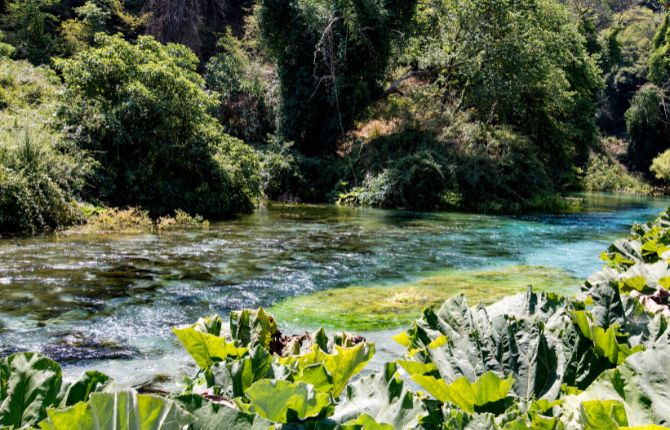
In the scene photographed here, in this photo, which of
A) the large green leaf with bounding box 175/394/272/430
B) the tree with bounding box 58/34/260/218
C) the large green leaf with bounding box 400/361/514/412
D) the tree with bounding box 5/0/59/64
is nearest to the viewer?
the large green leaf with bounding box 175/394/272/430

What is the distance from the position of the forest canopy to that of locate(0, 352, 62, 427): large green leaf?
9.88m

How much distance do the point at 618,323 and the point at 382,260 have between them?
733cm

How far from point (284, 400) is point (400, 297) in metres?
5.36

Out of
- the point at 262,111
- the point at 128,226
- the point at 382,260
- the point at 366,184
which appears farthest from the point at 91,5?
the point at 382,260

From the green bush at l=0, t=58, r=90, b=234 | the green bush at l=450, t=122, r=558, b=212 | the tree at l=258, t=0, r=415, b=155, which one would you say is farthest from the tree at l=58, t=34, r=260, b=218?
the green bush at l=450, t=122, r=558, b=212

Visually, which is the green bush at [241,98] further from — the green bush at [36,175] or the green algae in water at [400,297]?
the green algae in water at [400,297]

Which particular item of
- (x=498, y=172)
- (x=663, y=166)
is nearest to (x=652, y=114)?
(x=663, y=166)

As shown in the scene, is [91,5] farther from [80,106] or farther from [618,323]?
[618,323]

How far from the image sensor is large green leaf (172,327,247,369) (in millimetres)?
1647

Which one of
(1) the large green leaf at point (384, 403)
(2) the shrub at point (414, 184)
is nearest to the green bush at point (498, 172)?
(2) the shrub at point (414, 184)

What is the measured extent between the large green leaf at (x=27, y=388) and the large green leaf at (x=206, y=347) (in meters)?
0.51

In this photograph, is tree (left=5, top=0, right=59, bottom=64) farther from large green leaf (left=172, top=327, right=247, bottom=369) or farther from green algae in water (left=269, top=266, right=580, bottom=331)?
large green leaf (left=172, top=327, right=247, bottom=369)

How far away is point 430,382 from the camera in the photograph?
1236 mm

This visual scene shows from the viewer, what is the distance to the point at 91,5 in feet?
82.4
